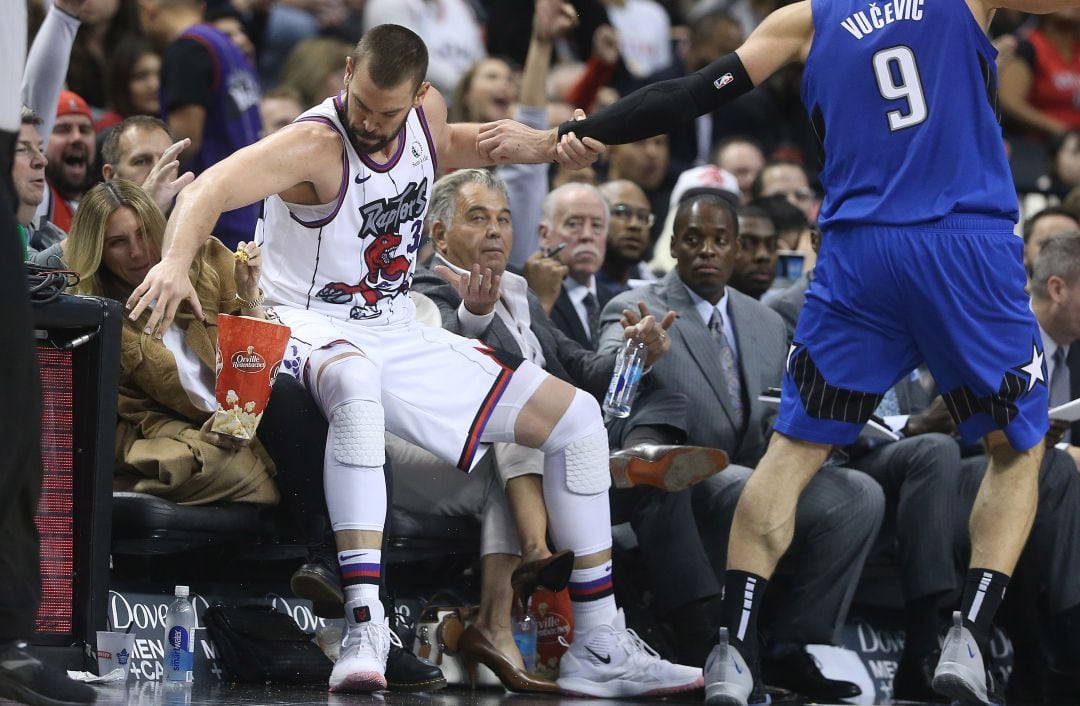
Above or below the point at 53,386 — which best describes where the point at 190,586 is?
below

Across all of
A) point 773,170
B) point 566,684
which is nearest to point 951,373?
point 566,684

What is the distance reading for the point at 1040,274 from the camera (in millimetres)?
6730

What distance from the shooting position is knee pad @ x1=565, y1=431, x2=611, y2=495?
5156 mm

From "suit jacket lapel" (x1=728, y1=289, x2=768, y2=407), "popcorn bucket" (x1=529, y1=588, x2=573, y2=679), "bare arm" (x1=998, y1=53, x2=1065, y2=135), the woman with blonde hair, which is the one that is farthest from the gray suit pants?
"bare arm" (x1=998, y1=53, x2=1065, y2=135)

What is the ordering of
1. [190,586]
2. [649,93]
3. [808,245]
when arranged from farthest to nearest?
[808,245]
[190,586]
[649,93]

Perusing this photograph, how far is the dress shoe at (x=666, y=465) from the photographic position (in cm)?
534

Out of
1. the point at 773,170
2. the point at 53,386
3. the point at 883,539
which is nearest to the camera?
the point at 53,386

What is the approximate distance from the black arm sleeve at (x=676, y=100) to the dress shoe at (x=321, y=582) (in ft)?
5.21

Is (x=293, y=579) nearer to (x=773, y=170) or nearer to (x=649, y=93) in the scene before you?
(x=649, y=93)

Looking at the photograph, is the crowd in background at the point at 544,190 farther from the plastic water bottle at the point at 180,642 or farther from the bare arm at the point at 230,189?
the plastic water bottle at the point at 180,642

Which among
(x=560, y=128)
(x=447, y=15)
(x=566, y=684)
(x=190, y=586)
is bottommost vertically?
(x=566, y=684)

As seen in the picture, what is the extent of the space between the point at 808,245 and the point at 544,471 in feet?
11.5

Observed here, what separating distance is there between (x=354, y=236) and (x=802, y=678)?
97.2 inches

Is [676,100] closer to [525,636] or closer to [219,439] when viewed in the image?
[219,439]
